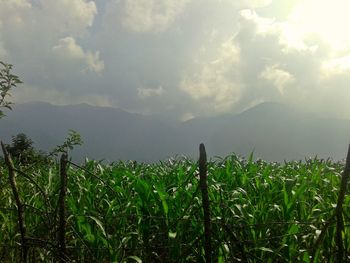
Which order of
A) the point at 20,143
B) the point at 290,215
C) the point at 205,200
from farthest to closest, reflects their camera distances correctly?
1. the point at 20,143
2. the point at 290,215
3. the point at 205,200

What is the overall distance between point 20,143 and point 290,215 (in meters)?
17.8

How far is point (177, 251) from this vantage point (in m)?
4.83

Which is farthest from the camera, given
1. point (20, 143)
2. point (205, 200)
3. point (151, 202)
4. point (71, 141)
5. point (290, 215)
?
point (20, 143)

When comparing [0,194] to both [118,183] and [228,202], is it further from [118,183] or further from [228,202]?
[228,202]

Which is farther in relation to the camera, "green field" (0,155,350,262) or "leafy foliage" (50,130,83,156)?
"leafy foliage" (50,130,83,156)

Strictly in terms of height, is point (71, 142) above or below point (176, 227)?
above

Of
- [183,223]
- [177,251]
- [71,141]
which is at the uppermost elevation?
[71,141]

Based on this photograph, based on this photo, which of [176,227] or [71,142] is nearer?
[176,227]

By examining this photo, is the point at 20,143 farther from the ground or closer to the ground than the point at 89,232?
farther from the ground

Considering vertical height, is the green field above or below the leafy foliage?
below

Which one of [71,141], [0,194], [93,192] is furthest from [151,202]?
[71,141]

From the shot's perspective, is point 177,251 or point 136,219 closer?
point 177,251

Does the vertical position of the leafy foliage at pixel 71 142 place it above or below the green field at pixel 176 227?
above

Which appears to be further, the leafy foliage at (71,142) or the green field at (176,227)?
the leafy foliage at (71,142)
